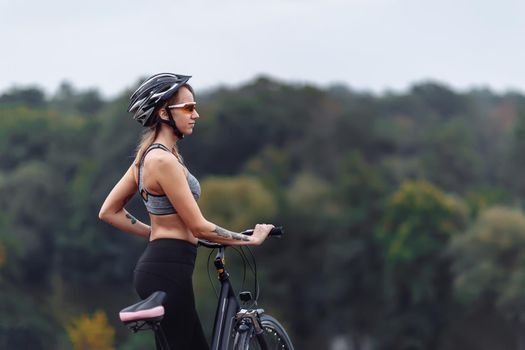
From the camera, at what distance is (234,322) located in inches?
213

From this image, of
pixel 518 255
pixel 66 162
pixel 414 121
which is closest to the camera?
pixel 518 255

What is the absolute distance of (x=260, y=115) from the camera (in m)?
92.6

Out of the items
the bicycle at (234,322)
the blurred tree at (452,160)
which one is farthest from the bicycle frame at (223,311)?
the blurred tree at (452,160)

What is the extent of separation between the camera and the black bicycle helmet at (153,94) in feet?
16.9

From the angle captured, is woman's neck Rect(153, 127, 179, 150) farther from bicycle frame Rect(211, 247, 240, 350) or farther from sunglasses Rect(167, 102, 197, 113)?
bicycle frame Rect(211, 247, 240, 350)

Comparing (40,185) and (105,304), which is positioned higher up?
(40,185)

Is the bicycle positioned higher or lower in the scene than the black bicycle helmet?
lower

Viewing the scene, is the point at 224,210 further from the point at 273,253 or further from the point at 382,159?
the point at 382,159

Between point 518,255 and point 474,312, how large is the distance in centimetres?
549

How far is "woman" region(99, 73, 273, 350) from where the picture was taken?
502 centimetres

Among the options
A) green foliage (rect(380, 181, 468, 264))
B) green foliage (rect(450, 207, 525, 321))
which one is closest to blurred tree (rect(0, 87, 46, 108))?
green foliage (rect(380, 181, 468, 264))

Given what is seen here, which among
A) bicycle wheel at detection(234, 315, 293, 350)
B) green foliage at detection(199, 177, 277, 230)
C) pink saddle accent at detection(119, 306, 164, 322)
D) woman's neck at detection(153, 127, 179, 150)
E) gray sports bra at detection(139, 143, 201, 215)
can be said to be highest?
woman's neck at detection(153, 127, 179, 150)

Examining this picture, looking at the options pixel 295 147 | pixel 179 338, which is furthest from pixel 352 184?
pixel 179 338

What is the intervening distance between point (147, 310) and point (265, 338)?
828 mm
